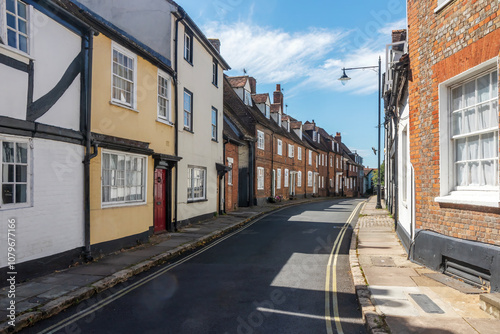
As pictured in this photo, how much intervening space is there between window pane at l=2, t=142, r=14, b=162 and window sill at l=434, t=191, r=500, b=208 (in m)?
7.92

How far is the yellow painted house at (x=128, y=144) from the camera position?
890 cm

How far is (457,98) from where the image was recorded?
675 cm

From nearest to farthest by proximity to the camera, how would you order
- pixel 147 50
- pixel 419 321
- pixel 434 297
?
pixel 419 321
pixel 434 297
pixel 147 50

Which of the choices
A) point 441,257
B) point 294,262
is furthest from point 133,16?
point 441,257

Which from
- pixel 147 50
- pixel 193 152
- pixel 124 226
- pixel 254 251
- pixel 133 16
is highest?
pixel 133 16

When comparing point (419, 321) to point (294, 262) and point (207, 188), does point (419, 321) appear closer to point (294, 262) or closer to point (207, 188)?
point (294, 262)

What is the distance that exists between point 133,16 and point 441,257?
1177 centimetres

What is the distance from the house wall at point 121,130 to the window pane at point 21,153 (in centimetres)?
186

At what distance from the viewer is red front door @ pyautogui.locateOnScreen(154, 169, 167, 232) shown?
12.4 meters

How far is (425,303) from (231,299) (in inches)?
116

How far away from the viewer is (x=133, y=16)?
12.5 metres

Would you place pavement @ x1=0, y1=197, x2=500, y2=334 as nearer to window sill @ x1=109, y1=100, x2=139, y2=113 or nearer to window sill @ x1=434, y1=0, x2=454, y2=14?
window sill @ x1=109, y1=100, x2=139, y2=113

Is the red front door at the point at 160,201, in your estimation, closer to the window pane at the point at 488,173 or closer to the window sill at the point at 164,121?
the window sill at the point at 164,121

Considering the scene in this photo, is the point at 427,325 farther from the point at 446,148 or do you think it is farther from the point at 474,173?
the point at 446,148
